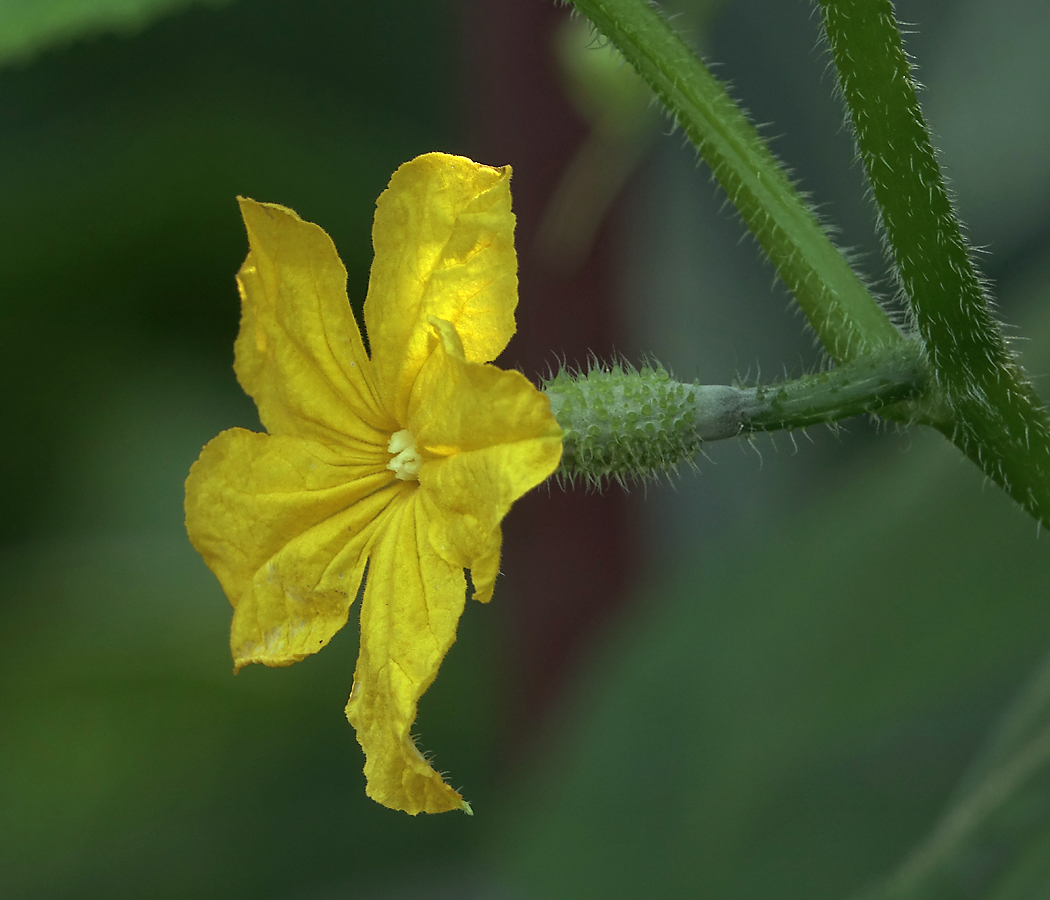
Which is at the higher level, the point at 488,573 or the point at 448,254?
the point at 448,254

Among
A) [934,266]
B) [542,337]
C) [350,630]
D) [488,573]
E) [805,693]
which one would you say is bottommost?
[350,630]

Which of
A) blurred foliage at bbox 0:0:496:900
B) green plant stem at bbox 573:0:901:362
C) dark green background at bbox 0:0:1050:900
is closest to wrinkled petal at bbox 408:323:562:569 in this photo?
green plant stem at bbox 573:0:901:362

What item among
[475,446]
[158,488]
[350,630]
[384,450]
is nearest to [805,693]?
[350,630]

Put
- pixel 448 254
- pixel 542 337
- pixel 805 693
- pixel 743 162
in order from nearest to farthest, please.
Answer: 1. pixel 448 254
2. pixel 743 162
3. pixel 805 693
4. pixel 542 337

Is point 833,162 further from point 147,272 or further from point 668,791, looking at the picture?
point 147,272

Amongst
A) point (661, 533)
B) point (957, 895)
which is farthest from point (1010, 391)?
point (661, 533)

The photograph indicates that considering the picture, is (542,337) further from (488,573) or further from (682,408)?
(488,573)

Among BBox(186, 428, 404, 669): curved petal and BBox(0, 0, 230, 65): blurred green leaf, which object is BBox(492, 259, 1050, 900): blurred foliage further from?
BBox(0, 0, 230, 65): blurred green leaf
